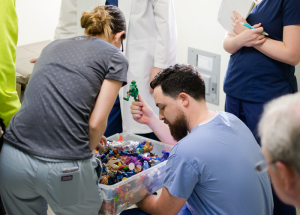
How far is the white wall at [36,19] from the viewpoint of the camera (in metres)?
2.80

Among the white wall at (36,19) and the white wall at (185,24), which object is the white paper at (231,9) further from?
A: the white wall at (36,19)

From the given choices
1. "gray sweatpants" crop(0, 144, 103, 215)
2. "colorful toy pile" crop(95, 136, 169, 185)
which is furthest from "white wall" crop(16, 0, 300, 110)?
"gray sweatpants" crop(0, 144, 103, 215)

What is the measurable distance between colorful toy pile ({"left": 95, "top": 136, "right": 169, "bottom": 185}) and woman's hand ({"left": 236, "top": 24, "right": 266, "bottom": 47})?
0.69 meters

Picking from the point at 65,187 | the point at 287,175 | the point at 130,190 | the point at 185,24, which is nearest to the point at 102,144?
the point at 130,190

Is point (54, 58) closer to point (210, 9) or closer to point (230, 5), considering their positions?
point (230, 5)

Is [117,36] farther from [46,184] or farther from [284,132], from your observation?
[284,132]

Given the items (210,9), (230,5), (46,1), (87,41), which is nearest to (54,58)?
(87,41)

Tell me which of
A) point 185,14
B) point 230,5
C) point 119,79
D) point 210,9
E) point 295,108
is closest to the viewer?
point 295,108

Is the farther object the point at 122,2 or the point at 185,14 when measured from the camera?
the point at 185,14

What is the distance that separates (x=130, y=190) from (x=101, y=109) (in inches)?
13.8

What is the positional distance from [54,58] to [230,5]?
3.33ft

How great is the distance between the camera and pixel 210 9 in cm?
256

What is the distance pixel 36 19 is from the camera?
9.51 ft

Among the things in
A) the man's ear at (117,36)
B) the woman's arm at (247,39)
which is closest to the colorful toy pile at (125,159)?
the man's ear at (117,36)
